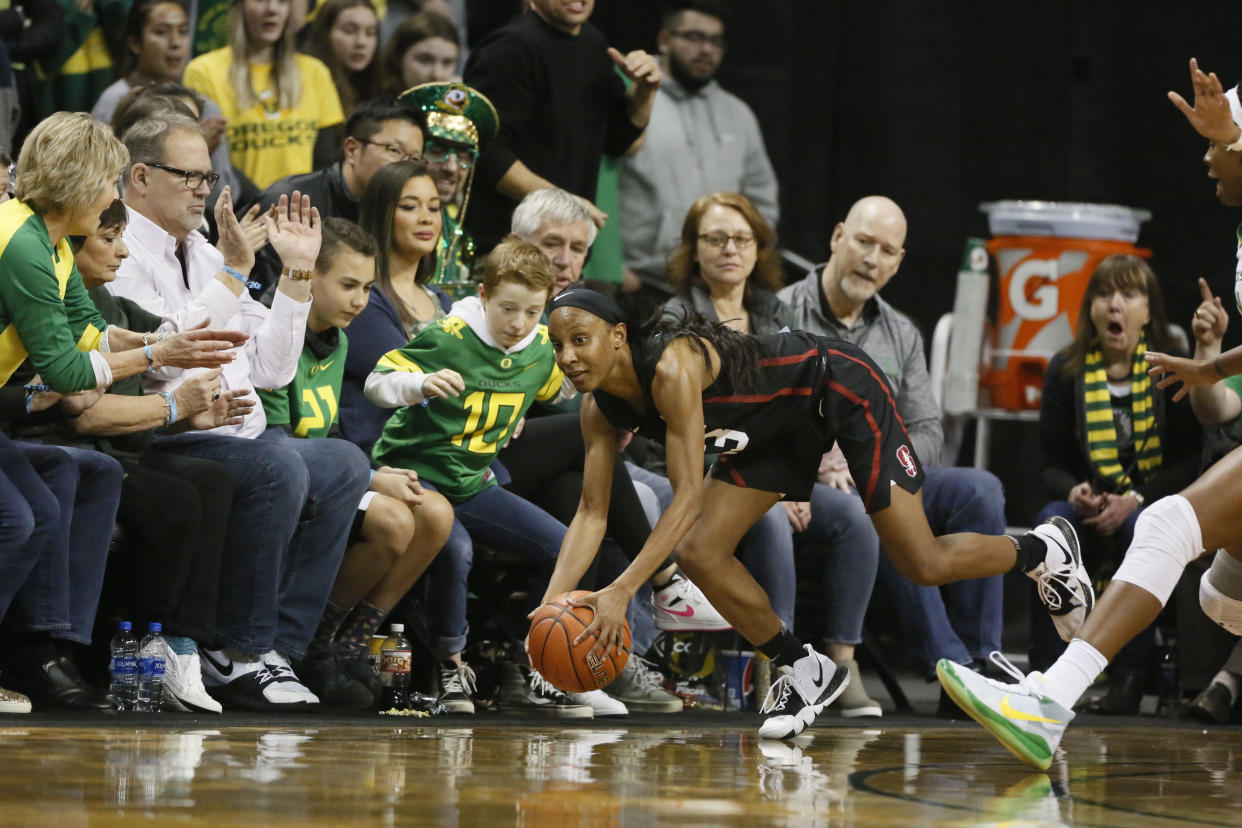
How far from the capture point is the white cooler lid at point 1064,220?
688 cm

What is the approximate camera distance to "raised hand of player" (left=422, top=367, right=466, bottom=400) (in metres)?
4.78

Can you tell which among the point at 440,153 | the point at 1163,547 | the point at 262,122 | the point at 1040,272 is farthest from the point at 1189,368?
the point at 262,122

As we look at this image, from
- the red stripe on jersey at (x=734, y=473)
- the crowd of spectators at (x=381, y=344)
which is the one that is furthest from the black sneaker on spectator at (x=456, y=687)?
the red stripe on jersey at (x=734, y=473)

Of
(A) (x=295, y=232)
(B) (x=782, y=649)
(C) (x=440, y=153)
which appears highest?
(C) (x=440, y=153)

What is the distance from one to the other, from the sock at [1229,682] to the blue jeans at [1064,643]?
0.30 meters

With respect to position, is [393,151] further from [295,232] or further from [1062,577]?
[1062,577]

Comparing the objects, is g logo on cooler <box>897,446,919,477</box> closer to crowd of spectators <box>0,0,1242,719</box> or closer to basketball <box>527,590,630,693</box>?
crowd of spectators <box>0,0,1242,719</box>

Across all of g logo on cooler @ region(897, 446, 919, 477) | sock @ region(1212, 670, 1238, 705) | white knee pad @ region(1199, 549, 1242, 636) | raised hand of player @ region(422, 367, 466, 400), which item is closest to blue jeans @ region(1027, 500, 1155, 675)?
sock @ region(1212, 670, 1238, 705)

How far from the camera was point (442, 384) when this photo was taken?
15.7 feet

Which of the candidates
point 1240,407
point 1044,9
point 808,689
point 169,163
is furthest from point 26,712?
point 1044,9

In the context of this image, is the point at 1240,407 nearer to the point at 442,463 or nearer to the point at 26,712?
the point at 442,463

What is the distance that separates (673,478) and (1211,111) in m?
1.50

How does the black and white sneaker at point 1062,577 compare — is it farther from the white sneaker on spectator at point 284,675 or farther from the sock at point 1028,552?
the white sneaker on spectator at point 284,675

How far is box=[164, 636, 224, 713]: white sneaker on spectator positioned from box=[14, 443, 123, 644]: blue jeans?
22 centimetres
